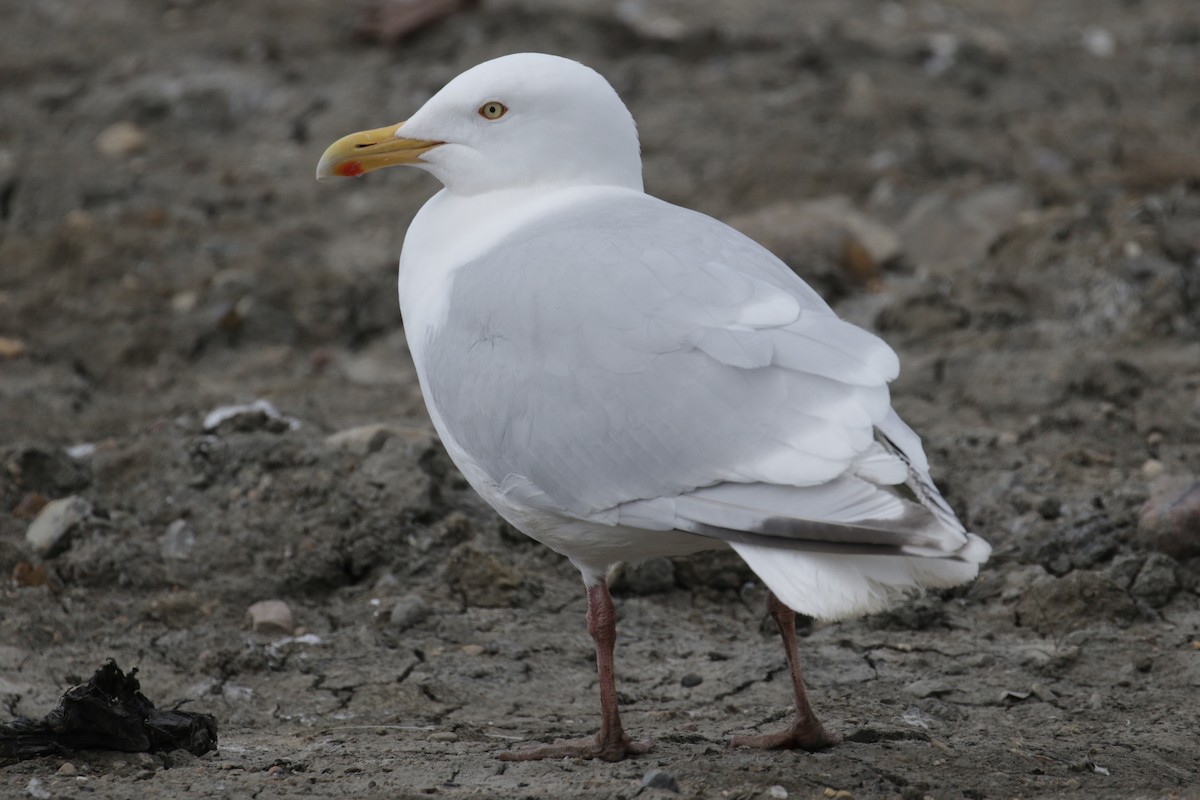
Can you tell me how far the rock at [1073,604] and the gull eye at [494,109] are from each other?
200cm

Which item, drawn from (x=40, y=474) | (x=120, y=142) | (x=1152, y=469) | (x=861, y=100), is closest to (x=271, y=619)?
(x=40, y=474)

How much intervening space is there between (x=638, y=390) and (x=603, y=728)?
82cm

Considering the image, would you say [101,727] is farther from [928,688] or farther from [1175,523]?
[1175,523]

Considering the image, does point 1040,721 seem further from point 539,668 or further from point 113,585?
point 113,585

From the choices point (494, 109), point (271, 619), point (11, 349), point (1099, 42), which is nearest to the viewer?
point (494, 109)

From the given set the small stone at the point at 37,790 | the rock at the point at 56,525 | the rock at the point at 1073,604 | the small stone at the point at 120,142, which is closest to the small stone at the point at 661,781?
the small stone at the point at 37,790

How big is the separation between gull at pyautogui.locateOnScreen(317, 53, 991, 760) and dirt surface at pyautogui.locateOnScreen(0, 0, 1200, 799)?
1.63 ft

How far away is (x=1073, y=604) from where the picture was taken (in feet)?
14.1

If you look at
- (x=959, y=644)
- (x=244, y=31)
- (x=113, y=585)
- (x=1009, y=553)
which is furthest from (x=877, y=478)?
(x=244, y=31)

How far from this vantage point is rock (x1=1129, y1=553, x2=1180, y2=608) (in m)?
4.33

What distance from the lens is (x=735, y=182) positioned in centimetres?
757

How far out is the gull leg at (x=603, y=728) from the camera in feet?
11.6

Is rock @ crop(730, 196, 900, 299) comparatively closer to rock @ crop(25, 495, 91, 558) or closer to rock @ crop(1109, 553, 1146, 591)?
rock @ crop(1109, 553, 1146, 591)

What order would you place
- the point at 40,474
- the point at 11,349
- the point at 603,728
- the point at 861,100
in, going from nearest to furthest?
the point at 603,728
the point at 40,474
the point at 11,349
the point at 861,100
